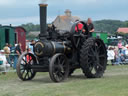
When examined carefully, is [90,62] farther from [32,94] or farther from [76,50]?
[32,94]

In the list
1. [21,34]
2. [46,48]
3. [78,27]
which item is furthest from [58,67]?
[21,34]

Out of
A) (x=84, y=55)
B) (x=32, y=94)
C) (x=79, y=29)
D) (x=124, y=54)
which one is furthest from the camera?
(x=124, y=54)

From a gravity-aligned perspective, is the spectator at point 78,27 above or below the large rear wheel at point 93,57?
above

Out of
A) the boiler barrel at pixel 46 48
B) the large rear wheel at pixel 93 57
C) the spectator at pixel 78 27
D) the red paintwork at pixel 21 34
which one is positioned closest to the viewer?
the boiler barrel at pixel 46 48

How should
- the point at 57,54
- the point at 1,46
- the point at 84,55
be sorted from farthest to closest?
the point at 1,46, the point at 84,55, the point at 57,54

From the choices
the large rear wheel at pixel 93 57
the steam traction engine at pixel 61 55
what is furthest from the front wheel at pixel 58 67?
the large rear wheel at pixel 93 57

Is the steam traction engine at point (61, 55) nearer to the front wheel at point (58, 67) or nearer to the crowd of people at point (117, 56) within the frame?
the front wheel at point (58, 67)

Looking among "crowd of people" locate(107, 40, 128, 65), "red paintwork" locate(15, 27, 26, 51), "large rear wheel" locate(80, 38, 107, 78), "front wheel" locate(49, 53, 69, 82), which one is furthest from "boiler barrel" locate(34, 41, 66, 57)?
"red paintwork" locate(15, 27, 26, 51)

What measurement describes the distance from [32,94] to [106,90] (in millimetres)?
1728

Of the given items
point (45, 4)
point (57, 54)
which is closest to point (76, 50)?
point (57, 54)

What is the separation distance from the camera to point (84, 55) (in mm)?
10211

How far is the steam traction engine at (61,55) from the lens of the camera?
970cm

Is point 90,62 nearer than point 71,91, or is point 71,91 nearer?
point 71,91

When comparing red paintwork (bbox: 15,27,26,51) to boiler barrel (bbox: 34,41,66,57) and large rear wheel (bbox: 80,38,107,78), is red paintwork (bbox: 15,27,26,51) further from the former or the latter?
boiler barrel (bbox: 34,41,66,57)
